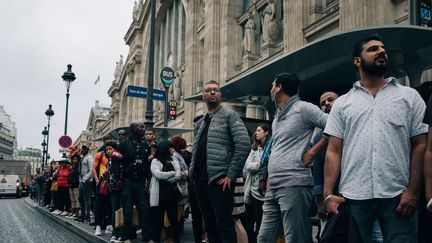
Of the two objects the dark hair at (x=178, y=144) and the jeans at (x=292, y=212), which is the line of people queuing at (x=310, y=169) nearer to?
the jeans at (x=292, y=212)

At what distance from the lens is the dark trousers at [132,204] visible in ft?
23.0

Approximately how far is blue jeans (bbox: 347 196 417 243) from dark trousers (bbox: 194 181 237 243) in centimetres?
217

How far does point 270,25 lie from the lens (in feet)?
66.1

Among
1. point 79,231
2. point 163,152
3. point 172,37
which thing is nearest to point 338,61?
point 163,152

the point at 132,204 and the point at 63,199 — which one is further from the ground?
the point at 132,204

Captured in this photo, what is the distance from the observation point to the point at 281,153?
3955mm

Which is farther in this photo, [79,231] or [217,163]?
[79,231]

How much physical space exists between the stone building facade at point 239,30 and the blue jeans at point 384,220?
9130mm

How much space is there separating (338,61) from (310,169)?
395 centimetres

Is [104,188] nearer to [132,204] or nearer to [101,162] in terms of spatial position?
[101,162]

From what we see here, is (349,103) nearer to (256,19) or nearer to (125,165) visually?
(125,165)

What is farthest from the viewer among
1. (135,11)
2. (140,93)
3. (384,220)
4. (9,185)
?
(135,11)

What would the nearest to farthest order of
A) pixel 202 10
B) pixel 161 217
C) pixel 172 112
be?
pixel 161 217
pixel 172 112
pixel 202 10

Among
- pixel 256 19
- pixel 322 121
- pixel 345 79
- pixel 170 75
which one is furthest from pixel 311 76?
pixel 256 19
